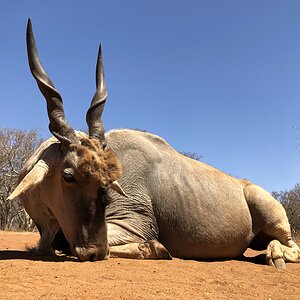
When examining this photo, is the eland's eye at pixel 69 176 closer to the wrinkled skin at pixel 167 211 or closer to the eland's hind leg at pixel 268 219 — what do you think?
the wrinkled skin at pixel 167 211

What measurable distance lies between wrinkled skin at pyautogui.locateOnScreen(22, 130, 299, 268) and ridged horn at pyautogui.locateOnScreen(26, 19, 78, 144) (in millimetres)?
404

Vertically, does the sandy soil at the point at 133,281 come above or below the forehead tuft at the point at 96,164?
below

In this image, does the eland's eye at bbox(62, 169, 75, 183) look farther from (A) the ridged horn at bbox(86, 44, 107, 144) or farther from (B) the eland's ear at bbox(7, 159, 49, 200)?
(A) the ridged horn at bbox(86, 44, 107, 144)

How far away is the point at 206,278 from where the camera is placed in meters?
3.63

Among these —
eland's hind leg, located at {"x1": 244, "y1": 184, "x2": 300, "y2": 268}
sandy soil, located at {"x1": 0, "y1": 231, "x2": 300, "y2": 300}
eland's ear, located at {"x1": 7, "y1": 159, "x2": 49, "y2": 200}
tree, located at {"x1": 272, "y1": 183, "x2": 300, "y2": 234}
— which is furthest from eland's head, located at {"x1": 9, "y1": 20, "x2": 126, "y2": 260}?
tree, located at {"x1": 272, "y1": 183, "x2": 300, "y2": 234}

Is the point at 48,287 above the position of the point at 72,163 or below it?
below

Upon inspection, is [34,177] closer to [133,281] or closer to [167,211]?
[133,281]

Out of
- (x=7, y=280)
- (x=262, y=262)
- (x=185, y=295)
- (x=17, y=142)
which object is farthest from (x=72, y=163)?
(x=17, y=142)

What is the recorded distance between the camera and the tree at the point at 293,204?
21.1m

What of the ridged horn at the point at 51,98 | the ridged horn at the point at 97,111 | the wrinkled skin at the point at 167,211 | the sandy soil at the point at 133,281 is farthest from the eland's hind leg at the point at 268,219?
the ridged horn at the point at 51,98

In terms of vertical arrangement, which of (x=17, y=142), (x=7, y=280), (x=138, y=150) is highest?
(x=17, y=142)

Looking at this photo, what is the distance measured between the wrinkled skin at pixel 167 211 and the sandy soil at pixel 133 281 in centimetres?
48

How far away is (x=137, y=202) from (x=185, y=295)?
7.76ft

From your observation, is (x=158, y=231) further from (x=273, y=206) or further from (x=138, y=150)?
(x=273, y=206)
